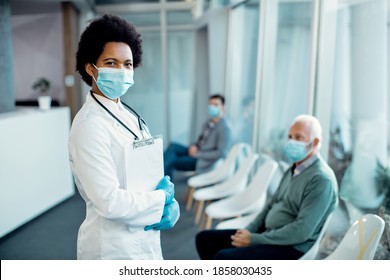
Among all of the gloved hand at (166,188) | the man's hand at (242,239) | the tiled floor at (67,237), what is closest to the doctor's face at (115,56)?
the gloved hand at (166,188)

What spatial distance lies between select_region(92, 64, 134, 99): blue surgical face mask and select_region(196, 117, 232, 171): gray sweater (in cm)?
257

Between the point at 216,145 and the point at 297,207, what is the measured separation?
6.21 feet

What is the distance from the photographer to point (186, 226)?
10.8 ft

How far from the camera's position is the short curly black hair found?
1138 mm

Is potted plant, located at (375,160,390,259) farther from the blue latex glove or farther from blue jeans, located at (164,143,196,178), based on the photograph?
blue jeans, located at (164,143,196,178)

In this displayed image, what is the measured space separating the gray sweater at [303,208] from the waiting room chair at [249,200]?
499mm

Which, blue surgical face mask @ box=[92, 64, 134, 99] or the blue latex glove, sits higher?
blue surgical face mask @ box=[92, 64, 134, 99]

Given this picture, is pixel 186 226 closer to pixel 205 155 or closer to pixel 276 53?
pixel 205 155

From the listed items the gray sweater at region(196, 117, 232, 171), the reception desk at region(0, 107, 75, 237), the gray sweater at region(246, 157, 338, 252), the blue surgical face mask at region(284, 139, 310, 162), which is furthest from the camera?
the gray sweater at region(196, 117, 232, 171)

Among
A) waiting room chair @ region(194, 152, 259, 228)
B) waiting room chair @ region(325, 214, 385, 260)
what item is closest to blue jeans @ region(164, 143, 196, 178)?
waiting room chair @ region(194, 152, 259, 228)

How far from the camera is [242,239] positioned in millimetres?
2057

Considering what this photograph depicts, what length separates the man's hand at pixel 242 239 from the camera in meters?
2.04

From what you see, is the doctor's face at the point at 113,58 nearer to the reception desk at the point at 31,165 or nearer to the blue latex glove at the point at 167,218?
the blue latex glove at the point at 167,218
